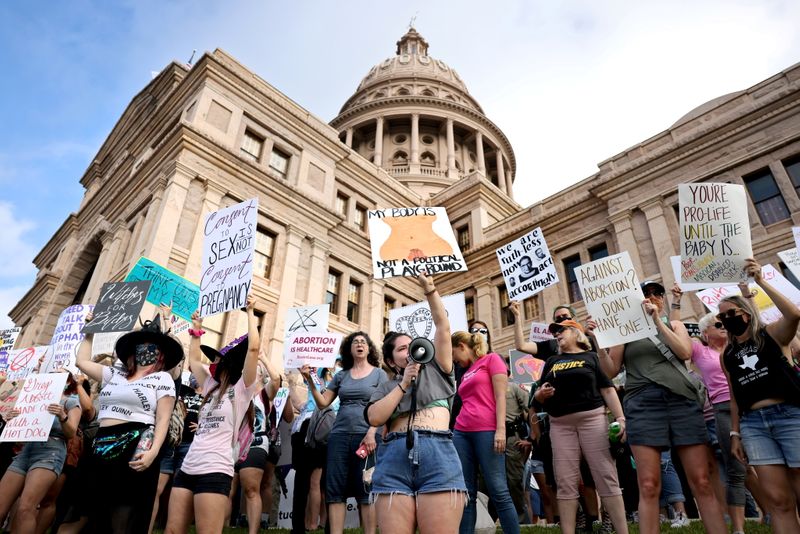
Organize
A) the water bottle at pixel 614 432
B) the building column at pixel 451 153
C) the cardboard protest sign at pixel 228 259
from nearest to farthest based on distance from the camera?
the water bottle at pixel 614 432 < the cardboard protest sign at pixel 228 259 < the building column at pixel 451 153

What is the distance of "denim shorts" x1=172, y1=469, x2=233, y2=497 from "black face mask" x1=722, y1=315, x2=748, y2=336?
413 centimetres

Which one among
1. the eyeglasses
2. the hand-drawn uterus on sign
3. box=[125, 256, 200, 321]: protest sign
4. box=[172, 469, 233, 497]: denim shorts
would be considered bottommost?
box=[172, 469, 233, 497]: denim shorts

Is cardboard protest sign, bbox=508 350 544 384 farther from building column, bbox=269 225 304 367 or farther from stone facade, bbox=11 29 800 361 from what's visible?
building column, bbox=269 225 304 367

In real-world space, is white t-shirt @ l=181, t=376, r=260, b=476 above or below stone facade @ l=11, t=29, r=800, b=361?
below

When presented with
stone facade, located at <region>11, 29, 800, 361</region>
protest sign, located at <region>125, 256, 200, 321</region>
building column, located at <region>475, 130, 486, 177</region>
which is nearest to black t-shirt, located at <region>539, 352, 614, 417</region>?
protest sign, located at <region>125, 256, 200, 321</region>

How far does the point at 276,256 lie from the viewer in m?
19.2

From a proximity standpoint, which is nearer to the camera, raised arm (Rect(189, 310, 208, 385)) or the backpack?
raised arm (Rect(189, 310, 208, 385))

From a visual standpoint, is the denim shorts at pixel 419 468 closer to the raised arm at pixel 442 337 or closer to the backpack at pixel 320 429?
the raised arm at pixel 442 337

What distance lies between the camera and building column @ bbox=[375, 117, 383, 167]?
1567 inches

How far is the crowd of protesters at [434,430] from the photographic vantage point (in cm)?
298

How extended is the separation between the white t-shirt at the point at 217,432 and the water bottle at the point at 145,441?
0.29 metres

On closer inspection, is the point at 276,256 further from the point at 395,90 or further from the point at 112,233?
the point at 395,90

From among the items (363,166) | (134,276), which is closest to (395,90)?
(363,166)

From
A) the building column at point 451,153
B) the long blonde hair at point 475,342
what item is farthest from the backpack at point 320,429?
the building column at point 451,153
